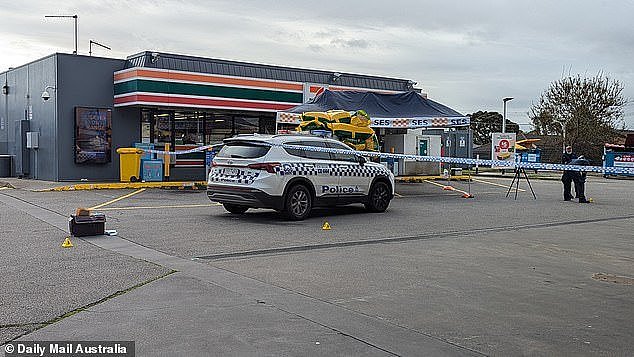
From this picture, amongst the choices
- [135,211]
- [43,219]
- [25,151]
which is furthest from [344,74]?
[43,219]

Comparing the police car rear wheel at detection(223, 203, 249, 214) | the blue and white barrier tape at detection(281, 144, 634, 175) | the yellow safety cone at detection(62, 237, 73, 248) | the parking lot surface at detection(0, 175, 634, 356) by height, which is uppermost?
the blue and white barrier tape at detection(281, 144, 634, 175)

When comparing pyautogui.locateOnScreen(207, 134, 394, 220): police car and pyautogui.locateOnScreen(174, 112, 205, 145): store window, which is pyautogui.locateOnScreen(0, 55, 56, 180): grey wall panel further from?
pyautogui.locateOnScreen(207, 134, 394, 220): police car

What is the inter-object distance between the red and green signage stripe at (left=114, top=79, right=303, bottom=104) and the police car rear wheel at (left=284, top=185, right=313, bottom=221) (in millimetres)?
11926

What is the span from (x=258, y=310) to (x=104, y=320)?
4.69 ft

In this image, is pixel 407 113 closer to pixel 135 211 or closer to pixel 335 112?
pixel 335 112

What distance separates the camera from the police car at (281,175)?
13547 mm

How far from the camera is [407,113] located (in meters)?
24.9

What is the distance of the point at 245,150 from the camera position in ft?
45.2

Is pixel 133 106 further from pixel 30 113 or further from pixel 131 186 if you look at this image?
pixel 30 113

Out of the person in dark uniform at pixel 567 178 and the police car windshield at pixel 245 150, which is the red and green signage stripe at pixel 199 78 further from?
the police car windshield at pixel 245 150

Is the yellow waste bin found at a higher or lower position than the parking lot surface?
higher

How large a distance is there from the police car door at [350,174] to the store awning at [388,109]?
26.7 ft

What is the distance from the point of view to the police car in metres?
13.5

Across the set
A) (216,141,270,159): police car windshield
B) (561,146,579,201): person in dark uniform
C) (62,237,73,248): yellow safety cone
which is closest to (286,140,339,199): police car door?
(216,141,270,159): police car windshield
